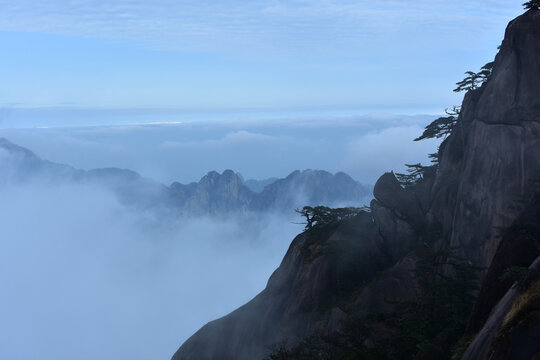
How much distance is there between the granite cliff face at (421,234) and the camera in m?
32.8

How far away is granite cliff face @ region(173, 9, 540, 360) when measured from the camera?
108 ft

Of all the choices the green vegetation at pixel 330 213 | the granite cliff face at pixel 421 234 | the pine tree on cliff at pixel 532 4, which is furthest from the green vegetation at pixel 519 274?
the green vegetation at pixel 330 213

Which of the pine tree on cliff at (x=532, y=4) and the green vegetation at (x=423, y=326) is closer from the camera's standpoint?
the green vegetation at (x=423, y=326)

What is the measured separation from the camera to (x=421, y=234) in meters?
44.9

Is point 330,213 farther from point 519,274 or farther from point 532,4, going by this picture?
point 519,274

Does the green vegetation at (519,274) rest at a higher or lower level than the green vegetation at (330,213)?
higher

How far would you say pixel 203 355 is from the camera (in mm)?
52031

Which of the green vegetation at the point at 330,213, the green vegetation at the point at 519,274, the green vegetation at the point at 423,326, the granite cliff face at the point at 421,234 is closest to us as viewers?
the green vegetation at the point at 519,274

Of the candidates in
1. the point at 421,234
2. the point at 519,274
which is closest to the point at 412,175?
the point at 421,234

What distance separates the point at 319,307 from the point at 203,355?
1680 centimetres

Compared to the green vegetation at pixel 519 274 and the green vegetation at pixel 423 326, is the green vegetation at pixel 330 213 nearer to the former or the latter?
the green vegetation at pixel 423 326

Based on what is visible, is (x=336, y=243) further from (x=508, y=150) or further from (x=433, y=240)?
(x=508, y=150)

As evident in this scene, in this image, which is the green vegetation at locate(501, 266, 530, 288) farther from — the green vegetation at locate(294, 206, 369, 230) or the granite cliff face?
the green vegetation at locate(294, 206, 369, 230)

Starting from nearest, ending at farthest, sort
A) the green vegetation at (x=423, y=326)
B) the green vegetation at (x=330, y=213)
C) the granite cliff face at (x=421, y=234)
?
1. the green vegetation at (x=423, y=326)
2. the granite cliff face at (x=421, y=234)
3. the green vegetation at (x=330, y=213)
